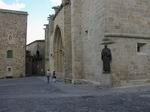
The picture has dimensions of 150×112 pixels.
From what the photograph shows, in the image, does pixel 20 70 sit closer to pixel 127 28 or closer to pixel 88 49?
pixel 88 49

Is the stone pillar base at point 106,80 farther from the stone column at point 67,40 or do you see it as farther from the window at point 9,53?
the window at point 9,53

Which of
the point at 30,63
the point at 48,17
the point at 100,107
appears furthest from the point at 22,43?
the point at 100,107

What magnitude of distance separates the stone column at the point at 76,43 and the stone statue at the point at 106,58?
4.81m

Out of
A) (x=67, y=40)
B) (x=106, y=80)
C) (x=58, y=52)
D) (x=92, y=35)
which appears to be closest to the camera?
(x=106, y=80)

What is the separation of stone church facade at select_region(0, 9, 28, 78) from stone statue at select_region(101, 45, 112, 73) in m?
24.4

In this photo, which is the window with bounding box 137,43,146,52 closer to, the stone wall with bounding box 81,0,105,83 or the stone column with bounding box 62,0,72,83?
the stone wall with bounding box 81,0,105,83

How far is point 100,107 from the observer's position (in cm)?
823

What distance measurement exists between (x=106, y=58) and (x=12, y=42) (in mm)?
25228

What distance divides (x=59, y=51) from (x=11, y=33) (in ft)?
34.8

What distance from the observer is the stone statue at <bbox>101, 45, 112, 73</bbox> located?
13.9 meters

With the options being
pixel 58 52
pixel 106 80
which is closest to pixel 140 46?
pixel 106 80

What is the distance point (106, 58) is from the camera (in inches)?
549

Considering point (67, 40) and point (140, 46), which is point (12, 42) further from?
point (140, 46)

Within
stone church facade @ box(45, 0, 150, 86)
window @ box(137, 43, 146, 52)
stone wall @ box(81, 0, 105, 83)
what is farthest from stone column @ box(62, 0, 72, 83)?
window @ box(137, 43, 146, 52)
